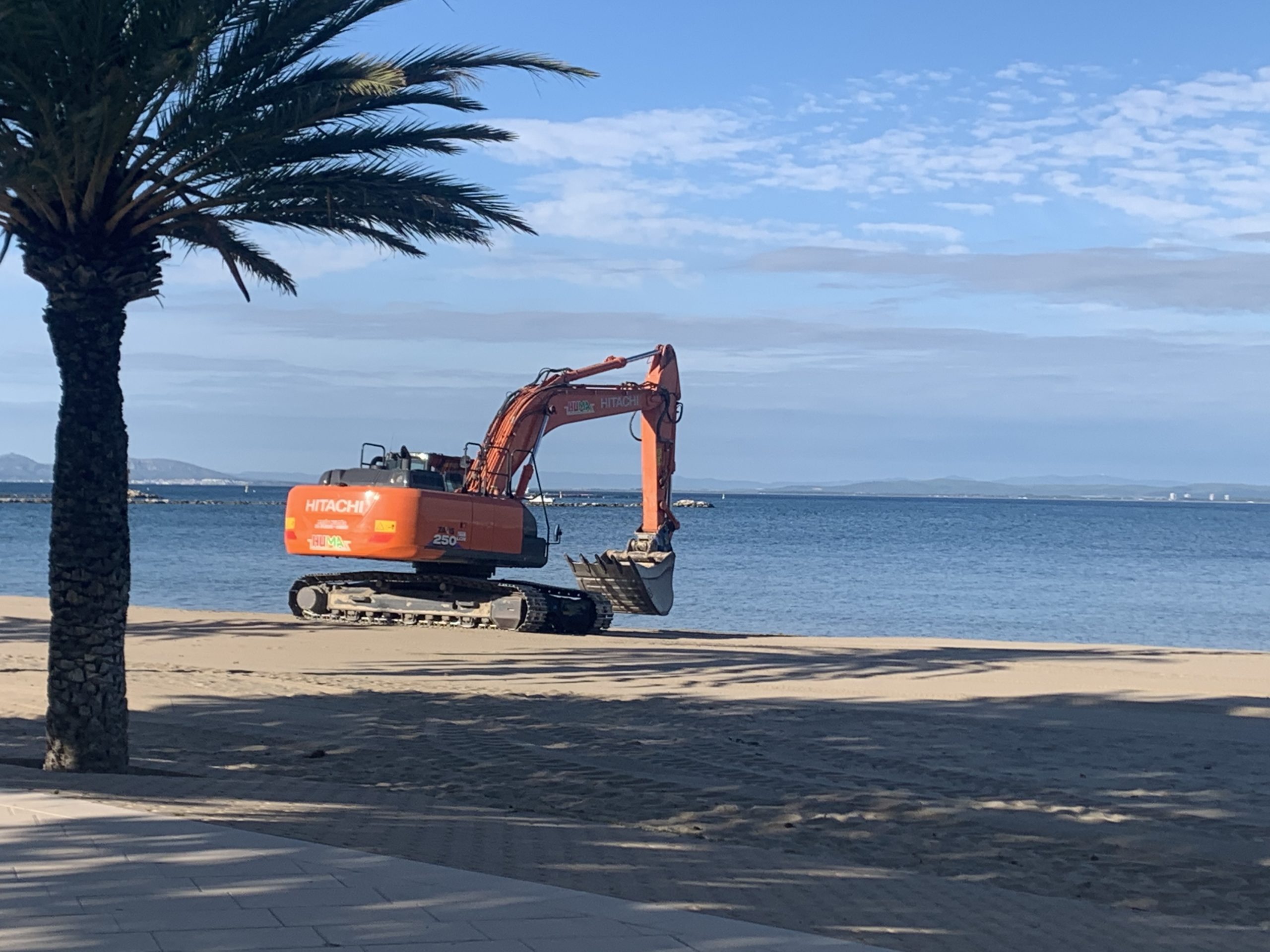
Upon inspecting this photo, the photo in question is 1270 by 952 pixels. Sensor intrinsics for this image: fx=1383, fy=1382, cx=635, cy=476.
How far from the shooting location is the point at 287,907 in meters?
5.31

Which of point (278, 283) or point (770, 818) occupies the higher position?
point (278, 283)

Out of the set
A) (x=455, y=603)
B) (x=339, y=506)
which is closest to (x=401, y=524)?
(x=339, y=506)

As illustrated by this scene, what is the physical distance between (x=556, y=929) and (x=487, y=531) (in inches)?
619

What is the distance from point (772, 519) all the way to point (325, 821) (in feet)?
346

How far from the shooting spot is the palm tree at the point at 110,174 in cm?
822

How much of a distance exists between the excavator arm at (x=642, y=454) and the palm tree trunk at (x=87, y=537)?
12468 millimetres

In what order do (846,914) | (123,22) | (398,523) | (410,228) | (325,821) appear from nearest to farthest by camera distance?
1. (846,914)
2. (325,821)
3. (123,22)
4. (410,228)
5. (398,523)

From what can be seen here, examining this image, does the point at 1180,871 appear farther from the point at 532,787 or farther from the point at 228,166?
the point at 228,166

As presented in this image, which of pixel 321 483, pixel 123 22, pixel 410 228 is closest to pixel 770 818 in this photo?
pixel 410 228

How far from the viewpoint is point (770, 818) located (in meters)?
8.48

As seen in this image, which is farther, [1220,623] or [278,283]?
[1220,623]

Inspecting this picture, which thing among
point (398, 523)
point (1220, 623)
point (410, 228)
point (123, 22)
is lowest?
point (1220, 623)

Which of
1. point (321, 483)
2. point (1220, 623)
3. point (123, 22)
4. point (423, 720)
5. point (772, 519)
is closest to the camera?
point (123, 22)

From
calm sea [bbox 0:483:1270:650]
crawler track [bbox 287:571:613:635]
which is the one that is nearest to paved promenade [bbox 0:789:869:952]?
crawler track [bbox 287:571:613:635]
